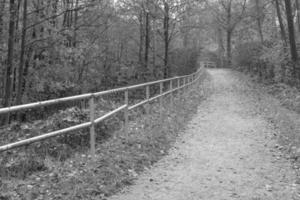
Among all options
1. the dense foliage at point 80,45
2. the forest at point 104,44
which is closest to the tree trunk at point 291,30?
the forest at point 104,44

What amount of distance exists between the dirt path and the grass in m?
0.25

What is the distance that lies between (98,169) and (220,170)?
2242mm

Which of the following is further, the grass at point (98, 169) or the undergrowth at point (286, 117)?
the undergrowth at point (286, 117)

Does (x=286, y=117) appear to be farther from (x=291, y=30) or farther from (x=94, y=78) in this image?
(x=94, y=78)

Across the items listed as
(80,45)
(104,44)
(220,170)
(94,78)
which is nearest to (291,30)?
(80,45)

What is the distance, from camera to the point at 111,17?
77.9 feet

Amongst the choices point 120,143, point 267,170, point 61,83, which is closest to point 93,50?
point 61,83

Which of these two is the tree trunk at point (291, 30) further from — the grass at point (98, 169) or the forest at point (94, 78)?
the grass at point (98, 169)

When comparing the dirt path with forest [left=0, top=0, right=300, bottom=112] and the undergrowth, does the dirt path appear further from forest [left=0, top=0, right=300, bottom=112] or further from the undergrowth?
forest [left=0, top=0, right=300, bottom=112]

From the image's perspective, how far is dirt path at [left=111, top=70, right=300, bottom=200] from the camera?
5117 mm

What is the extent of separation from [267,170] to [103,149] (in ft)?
10.2

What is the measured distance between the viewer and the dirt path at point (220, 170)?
5117 mm

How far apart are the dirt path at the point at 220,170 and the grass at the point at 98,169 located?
0.25 m

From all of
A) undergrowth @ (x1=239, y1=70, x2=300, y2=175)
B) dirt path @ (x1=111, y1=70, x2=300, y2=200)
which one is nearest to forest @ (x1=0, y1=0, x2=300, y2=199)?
undergrowth @ (x1=239, y1=70, x2=300, y2=175)
